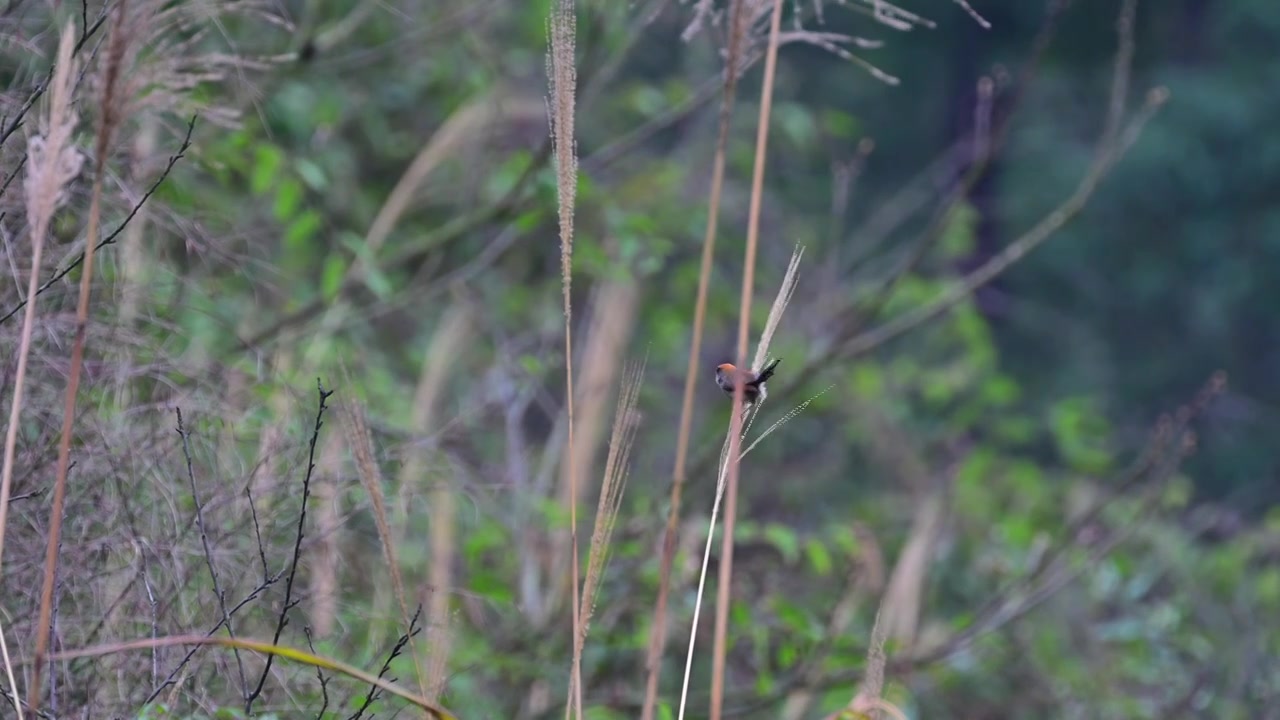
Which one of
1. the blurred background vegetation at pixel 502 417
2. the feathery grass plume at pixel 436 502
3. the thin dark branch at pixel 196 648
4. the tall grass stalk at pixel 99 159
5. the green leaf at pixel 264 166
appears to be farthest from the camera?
the green leaf at pixel 264 166

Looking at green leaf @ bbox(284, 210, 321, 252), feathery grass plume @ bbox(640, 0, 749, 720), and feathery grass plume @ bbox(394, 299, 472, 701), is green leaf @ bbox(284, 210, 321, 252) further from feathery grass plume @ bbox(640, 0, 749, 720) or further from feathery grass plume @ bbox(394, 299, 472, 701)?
feathery grass plume @ bbox(640, 0, 749, 720)

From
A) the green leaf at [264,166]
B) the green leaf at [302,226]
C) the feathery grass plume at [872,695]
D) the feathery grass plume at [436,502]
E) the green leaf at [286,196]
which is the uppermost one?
the green leaf at [264,166]

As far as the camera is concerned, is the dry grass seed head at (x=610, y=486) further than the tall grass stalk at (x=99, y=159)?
Yes

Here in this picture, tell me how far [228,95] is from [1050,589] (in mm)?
2256

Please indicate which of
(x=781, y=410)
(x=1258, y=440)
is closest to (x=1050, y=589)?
(x=781, y=410)

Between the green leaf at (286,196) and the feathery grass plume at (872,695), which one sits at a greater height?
the green leaf at (286,196)

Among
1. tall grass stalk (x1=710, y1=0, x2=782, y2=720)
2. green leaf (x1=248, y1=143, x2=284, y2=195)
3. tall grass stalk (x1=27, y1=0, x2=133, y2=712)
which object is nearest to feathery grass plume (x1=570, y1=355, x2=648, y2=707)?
tall grass stalk (x1=710, y1=0, x2=782, y2=720)

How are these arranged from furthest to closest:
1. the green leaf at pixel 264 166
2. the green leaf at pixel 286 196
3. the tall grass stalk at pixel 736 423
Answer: the green leaf at pixel 286 196 → the green leaf at pixel 264 166 → the tall grass stalk at pixel 736 423

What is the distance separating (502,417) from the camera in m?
5.14

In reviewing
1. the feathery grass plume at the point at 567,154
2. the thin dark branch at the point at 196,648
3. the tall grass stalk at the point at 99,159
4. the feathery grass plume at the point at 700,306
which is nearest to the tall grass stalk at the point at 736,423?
the feathery grass plume at the point at 700,306

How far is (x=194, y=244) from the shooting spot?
2066 mm

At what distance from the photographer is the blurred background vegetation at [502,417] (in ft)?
6.55

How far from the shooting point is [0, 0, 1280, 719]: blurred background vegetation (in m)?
2.00

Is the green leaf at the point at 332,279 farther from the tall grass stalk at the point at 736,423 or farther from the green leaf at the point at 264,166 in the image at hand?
the tall grass stalk at the point at 736,423
